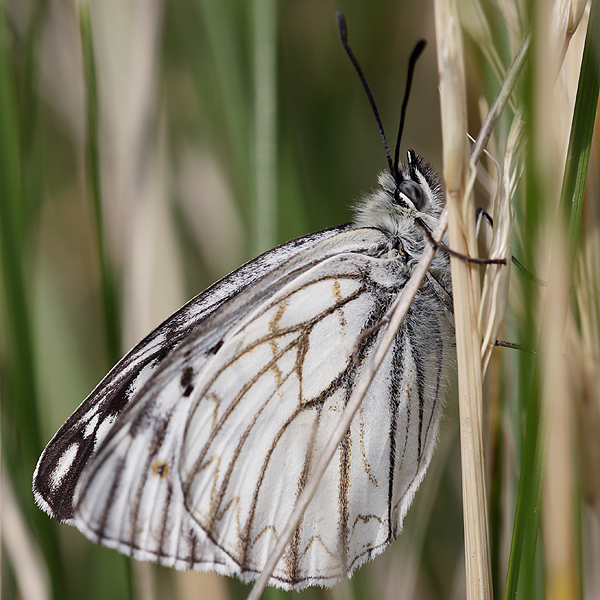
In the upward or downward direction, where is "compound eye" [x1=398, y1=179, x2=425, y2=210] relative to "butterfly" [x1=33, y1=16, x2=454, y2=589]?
upward

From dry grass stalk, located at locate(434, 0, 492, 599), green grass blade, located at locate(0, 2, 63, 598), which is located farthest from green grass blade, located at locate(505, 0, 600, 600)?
green grass blade, located at locate(0, 2, 63, 598)

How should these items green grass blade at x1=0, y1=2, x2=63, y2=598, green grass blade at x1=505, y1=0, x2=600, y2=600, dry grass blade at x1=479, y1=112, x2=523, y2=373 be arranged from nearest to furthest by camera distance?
green grass blade at x1=505, y1=0, x2=600, y2=600, dry grass blade at x1=479, y1=112, x2=523, y2=373, green grass blade at x1=0, y1=2, x2=63, y2=598

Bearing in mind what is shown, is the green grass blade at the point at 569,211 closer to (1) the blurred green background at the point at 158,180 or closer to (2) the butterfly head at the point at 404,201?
(1) the blurred green background at the point at 158,180

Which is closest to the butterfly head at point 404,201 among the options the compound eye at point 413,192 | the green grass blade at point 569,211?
the compound eye at point 413,192

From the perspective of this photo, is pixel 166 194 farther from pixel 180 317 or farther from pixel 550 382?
pixel 550 382

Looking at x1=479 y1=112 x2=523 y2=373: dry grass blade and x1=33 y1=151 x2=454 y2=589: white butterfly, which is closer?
x1=479 y1=112 x2=523 y2=373: dry grass blade

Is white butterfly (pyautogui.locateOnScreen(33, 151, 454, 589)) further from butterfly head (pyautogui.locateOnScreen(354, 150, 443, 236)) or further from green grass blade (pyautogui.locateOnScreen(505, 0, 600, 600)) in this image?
green grass blade (pyautogui.locateOnScreen(505, 0, 600, 600))

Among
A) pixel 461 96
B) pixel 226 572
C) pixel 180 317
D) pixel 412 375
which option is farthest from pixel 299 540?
pixel 461 96
